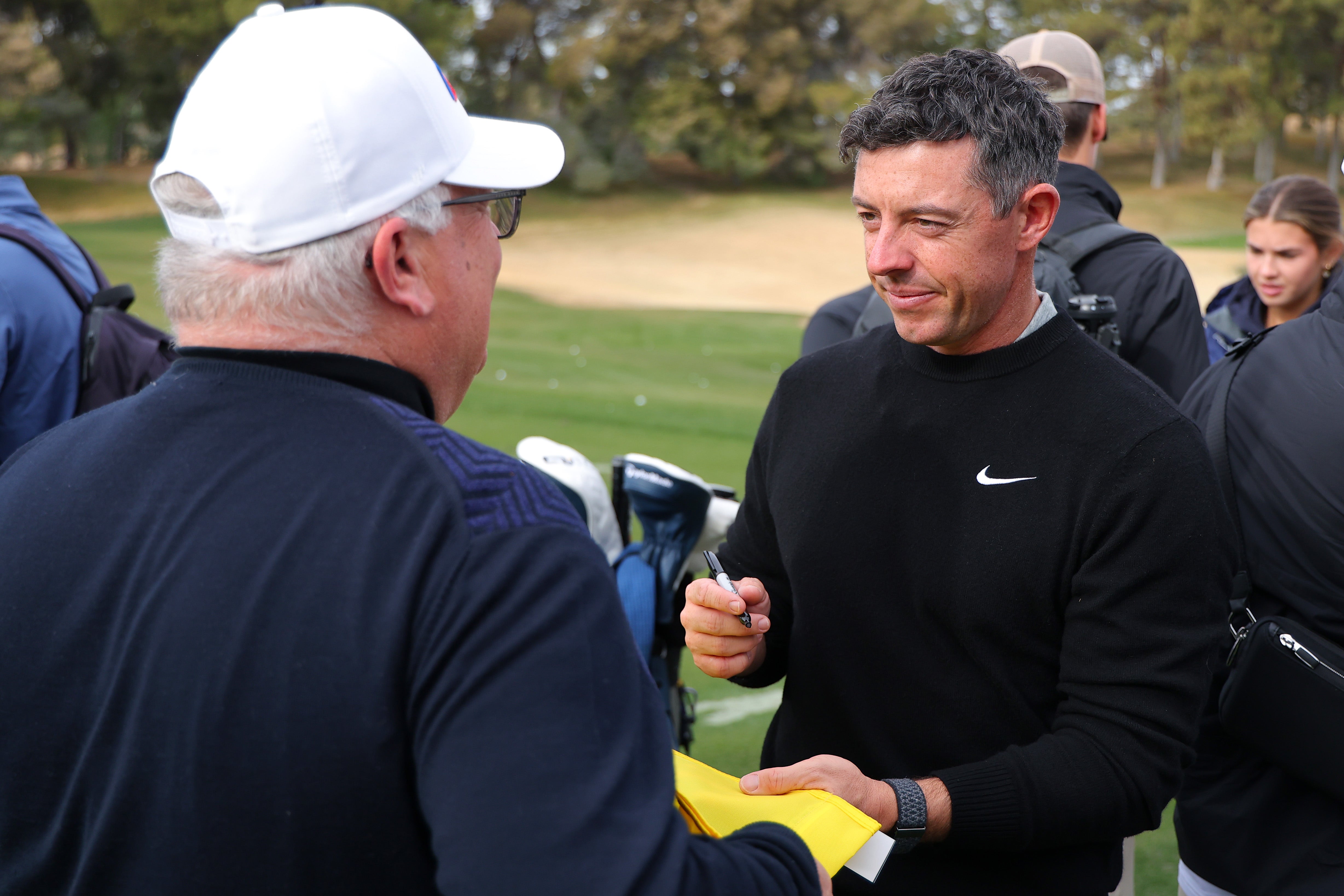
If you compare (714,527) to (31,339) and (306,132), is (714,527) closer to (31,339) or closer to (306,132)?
(31,339)

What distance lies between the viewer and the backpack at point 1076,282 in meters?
3.01

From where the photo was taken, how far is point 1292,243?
554cm

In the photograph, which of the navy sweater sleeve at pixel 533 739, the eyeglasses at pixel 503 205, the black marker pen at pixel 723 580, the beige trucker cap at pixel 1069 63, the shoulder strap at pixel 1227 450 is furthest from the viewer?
the beige trucker cap at pixel 1069 63

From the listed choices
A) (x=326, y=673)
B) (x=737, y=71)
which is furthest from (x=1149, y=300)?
(x=737, y=71)

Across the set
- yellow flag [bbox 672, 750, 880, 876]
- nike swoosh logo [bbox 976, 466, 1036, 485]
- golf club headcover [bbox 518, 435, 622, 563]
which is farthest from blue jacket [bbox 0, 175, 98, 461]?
nike swoosh logo [bbox 976, 466, 1036, 485]

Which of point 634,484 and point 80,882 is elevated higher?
point 80,882

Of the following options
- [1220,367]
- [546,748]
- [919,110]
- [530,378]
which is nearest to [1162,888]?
[1220,367]

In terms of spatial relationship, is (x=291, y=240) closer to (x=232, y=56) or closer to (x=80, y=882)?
(x=232, y=56)

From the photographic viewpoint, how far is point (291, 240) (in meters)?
1.37

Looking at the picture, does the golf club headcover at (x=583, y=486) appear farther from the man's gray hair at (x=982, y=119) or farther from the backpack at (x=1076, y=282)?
the man's gray hair at (x=982, y=119)

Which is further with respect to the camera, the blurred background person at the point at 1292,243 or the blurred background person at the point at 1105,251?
the blurred background person at the point at 1292,243

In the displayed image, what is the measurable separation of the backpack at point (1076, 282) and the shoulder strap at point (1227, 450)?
0.31 meters

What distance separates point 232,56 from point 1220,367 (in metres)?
2.20

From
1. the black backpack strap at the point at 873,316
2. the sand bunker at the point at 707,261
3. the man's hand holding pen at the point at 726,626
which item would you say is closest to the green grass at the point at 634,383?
the sand bunker at the point at 707,261
